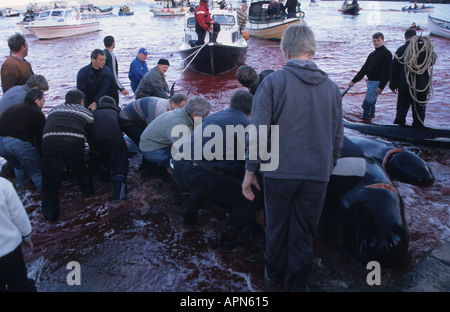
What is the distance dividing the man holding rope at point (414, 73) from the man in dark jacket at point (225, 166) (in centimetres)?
424

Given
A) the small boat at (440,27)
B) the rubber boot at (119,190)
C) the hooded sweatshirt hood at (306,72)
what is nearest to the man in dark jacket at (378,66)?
the hooded sweatshirt hood at (306,72)

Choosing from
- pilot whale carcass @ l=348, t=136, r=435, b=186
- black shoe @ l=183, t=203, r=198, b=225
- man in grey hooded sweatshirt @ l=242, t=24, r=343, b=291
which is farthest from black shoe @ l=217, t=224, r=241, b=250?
pilot whale carcass @ l=348, t=136, r=435, b=186

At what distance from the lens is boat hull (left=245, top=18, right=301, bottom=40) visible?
20644mm

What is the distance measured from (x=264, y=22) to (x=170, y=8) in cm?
3762

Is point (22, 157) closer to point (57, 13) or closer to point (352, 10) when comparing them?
point (57, 13)

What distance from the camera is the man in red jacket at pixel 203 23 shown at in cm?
1202

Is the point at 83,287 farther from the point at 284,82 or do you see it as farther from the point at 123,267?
the point at 284,82

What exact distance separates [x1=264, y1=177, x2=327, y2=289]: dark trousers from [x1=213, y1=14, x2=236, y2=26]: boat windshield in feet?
47.5

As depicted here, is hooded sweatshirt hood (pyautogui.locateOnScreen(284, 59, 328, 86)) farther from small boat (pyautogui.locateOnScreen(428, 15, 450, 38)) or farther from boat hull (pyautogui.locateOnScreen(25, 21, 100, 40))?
boat hull (pyautogui.locateOnScreen(25, 21, 100, 40))

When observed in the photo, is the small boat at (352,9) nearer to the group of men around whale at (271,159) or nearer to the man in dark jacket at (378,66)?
the man in dark jacket at (378,66)
